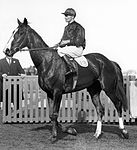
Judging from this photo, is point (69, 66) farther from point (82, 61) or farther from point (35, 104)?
point (35, 104)

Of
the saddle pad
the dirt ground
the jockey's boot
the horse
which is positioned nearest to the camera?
the dirt ground

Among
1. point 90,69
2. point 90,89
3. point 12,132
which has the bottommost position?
point 12,132

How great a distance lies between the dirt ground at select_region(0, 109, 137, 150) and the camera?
6.40m

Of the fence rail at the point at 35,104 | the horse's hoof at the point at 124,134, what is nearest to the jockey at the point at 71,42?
the horse's hoof at the point at 124,134

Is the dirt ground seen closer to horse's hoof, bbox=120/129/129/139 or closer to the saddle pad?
horse's hoof, bbox=120/129/129/139

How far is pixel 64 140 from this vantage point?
7.05 meters

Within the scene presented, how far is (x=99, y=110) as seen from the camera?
779 cm

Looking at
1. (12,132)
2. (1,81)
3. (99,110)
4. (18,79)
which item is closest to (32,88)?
(18,79)

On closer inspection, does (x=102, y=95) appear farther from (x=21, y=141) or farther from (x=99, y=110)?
(x=21, y=141)

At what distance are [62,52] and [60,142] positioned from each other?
1.89m

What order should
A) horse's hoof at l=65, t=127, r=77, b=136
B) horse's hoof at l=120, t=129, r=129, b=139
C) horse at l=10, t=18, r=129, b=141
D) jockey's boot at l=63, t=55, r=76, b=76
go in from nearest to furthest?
horse at l=10, t=18, r=129, b=141
jockey's boot at l=63, t=55, r=76, b=76
horse's hoof at l=120, t=129, r=129, b=139
horse's hoof at l=65, t=127, r=77, b=136

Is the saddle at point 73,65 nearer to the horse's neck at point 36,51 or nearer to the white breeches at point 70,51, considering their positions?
the white breeches at point 70,51

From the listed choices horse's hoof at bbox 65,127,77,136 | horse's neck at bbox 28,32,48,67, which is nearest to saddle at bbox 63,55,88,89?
horse's neck at bbox 28,32,48,67

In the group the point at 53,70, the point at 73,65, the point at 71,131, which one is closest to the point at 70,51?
the point at 73,65
